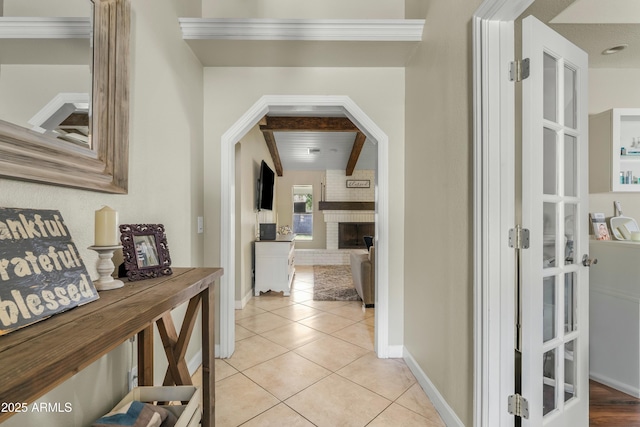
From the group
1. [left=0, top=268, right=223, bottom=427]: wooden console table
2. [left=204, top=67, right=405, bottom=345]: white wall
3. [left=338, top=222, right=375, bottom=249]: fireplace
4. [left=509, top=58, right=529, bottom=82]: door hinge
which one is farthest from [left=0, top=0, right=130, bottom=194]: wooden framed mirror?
[left=338, top=222, right=375, bottom=249]: fireplace

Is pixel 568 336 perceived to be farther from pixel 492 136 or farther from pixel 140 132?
pixel 140 132

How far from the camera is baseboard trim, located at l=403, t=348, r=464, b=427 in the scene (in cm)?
147

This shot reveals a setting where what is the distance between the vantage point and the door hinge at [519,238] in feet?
3.91

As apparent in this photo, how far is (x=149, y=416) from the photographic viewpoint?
969mm

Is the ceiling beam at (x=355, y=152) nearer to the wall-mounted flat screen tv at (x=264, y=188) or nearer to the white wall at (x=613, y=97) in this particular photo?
the wall-mounted flat screen tv at (x=264, y=188)

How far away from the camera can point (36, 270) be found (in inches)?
27.4

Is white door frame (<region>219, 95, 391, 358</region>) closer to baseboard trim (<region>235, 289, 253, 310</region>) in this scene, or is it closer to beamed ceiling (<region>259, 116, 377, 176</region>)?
baseboard trim (<region>235, 289, 253, 310</region>)

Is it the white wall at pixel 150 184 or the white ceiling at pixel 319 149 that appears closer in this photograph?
the white wall at pixel 150 184

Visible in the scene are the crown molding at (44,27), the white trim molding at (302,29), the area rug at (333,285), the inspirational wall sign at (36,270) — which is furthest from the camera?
the area rug at (333,285)

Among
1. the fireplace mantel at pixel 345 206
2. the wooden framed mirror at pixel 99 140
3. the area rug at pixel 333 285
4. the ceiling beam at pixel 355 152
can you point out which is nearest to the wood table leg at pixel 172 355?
the wooden framed mirror at pixel 99 140

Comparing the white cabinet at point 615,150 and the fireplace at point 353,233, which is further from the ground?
the white cabinet at point 615,150

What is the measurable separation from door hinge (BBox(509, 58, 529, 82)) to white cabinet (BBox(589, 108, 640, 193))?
167cm

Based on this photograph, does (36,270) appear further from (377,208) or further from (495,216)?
(377,208)

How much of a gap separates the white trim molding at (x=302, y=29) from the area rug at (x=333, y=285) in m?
3.20
